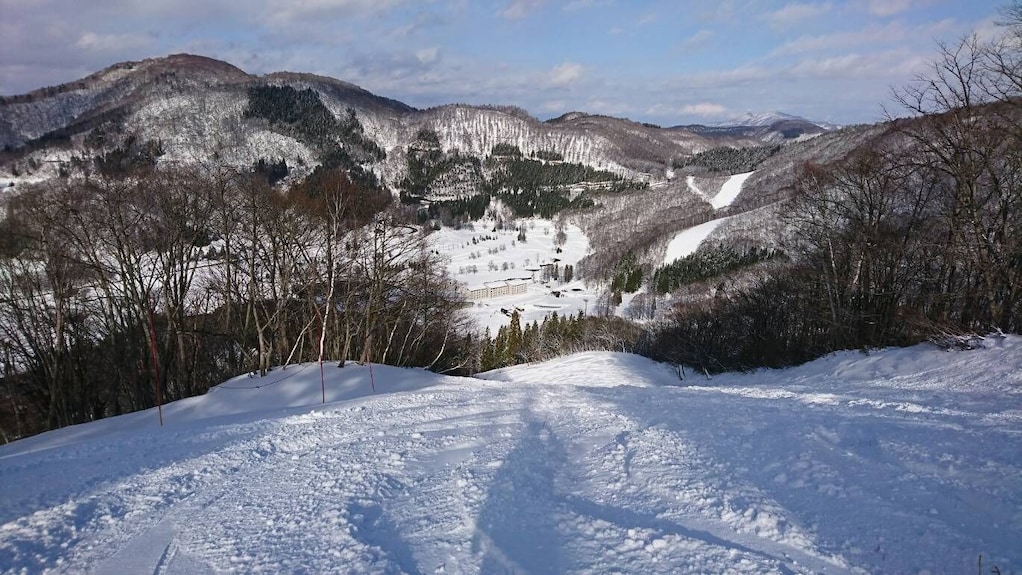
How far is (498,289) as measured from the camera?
114m

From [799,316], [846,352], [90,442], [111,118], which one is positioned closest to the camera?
[90,442]

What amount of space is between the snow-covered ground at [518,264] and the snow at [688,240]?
19.3 meters

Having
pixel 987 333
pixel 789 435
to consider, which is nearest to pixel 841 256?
pixel 987 333

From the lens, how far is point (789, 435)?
6320 mm

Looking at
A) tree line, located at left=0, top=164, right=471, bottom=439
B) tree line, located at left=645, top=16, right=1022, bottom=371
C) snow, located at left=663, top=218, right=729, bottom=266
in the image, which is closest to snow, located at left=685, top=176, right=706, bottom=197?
Answer: snow, located at left=663, top=218, right=729, bottom=266

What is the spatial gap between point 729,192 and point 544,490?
188531mm

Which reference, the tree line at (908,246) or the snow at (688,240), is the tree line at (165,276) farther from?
the snow at (688,240)

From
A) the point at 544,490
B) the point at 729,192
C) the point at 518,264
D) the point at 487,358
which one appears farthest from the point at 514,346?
the point at 729,192

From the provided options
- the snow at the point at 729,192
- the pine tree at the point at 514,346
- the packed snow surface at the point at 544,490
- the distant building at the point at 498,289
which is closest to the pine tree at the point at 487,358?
the pine tree at the point at 514,346

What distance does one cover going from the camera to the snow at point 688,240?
109 meters

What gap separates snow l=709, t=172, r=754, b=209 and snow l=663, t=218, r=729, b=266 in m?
36.1

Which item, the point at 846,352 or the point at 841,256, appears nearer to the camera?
the point at 846,352

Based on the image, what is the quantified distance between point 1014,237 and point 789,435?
37.0ft

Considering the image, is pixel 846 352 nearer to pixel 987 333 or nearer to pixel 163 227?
pixel 987 333
